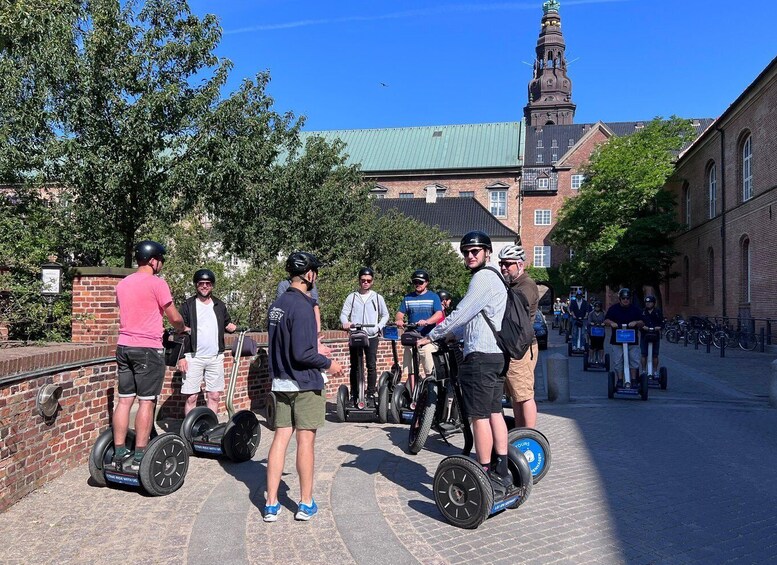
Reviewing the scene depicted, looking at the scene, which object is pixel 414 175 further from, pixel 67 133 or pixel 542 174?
pixel 67 133

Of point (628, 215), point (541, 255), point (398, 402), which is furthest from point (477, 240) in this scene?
point (541, 255)

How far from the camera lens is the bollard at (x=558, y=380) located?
1033 centimetres

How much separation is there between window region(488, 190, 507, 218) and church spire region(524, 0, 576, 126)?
29.5m

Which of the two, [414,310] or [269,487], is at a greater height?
[414,310]

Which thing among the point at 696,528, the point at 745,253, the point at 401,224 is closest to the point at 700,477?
the point at 696,528

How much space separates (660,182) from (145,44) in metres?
35.2

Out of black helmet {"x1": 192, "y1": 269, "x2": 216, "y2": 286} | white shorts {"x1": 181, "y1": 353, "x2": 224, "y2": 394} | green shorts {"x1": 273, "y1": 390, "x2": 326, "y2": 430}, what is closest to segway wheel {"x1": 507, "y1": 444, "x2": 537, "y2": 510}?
green shorts {"x1": 273, "y1": 390, "x2": 326, "y2": 430}

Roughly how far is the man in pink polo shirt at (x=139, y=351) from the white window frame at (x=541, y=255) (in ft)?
199

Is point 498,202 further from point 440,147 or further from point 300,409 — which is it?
point 300,409

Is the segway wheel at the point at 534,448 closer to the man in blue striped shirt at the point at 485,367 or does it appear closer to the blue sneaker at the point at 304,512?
the man in blue striped shirt at the point at 485,367

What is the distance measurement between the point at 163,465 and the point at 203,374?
1881 mm

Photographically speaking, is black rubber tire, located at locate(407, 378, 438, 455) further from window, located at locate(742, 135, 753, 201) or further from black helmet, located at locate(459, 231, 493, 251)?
window, located at locate(742, 135, 753, 201)

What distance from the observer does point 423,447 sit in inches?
274

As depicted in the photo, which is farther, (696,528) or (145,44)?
(145,44)
